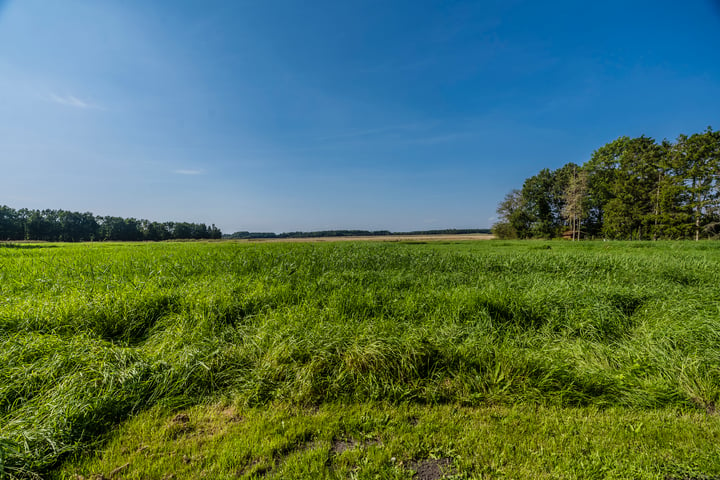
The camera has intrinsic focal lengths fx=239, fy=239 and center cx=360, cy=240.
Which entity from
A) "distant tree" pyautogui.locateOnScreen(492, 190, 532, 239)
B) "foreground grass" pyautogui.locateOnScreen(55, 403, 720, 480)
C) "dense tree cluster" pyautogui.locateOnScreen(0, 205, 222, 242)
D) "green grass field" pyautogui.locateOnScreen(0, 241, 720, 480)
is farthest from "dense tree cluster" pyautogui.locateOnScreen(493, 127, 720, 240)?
"dense tree cluster" pyautogui.locateOnScreen(0, 205, 222, 242)

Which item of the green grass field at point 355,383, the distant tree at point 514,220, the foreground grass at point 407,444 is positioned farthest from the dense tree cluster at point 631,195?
the foreground grass at point 407,444

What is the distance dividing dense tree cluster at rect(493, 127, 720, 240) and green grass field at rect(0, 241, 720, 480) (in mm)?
48724

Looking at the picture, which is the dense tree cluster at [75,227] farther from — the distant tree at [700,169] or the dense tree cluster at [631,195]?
the distant tree at [700,169]

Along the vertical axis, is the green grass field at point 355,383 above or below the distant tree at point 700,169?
below

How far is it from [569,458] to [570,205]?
54.7 m

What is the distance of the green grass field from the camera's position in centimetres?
227

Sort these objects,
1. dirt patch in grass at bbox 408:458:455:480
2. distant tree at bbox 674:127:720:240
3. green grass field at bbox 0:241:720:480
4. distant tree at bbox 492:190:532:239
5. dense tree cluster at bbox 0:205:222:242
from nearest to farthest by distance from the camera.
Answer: dirt patch in grass at bbox 408:458:455:480 → green grass field at bbox 0:241:720:480 → distant tree at bbox 674:127:720:240 → distant tree at bbox 492:190:532:239 → dense tree cluster at bbox 0:205:222:242

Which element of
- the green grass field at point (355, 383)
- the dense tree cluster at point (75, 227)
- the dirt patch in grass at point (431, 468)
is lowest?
the dirt patch in grass at point (431, 468)

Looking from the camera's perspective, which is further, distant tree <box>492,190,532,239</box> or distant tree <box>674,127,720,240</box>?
distant tree <box>492,190,532,239</box>

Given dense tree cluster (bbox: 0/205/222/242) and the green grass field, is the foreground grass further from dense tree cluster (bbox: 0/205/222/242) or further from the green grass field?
dense tree cluster (bbox: 0/205/222/242)

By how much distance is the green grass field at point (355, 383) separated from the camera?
2.27m

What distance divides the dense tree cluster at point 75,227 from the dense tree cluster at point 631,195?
390 ft

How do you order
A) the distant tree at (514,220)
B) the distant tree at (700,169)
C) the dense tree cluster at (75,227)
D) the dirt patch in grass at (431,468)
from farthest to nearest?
the dense tree cluster at (75,227), the distant tree at (514,220), the distant tree at (700,169), the dirt patch in grass at (431,468)

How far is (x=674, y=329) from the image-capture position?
4.51m
